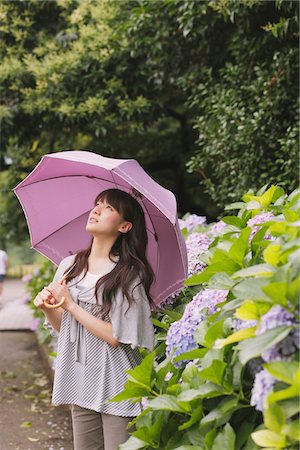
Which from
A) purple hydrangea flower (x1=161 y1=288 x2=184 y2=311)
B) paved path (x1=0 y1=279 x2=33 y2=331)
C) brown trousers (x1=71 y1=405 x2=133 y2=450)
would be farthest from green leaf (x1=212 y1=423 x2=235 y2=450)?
paved path (x1=0 y1=279 x2=33 y2=331)

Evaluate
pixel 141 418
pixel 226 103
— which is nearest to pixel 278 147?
pixel 226 103

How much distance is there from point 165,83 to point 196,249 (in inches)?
168

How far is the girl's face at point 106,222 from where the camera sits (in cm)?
278

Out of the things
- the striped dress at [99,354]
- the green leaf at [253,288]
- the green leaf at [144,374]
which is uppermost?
the green leaf at [253,288]

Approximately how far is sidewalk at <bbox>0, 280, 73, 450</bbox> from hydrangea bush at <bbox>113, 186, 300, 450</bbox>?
2.60 meters

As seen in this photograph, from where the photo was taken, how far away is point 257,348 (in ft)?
5.09

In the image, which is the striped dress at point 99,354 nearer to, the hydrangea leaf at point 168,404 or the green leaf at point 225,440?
the hydrangea leaf at point 168,404

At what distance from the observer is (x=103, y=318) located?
2660 mm

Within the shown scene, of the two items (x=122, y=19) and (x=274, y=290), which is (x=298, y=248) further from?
(x=122, y=19)

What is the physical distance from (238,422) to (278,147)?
4.02 meters

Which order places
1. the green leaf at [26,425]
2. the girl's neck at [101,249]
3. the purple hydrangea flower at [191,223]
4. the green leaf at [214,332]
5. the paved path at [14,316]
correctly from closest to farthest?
1. the green leaf at [214,332]
2. the girl's neck at [101,249]
3. the purple hydrangea flower at [191,223]
4. the green leaf at [26,425]
5. the paved path at [14,316]

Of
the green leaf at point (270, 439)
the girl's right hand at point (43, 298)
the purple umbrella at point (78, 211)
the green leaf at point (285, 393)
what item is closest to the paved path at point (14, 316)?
the purple umbrella at point (78, 211)

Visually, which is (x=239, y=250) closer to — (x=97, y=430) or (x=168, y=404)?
(x=168, y=404)

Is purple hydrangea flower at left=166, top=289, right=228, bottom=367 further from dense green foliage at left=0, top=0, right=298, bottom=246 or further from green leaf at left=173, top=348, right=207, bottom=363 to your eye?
dense green foliage at left=0, top=0, right=298, bottom=246
